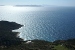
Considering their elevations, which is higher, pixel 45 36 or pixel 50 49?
pixel 50 49

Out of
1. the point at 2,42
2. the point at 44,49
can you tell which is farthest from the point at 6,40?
the point at 44,49

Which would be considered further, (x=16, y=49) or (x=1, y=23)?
(x=1, y=23)

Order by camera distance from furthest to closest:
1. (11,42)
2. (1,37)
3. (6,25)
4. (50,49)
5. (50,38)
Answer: (6,25)
(50,38)
(1,37)
(11,42)
(50,49)

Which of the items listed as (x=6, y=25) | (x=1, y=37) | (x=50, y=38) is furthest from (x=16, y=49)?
(x=6, y=25)

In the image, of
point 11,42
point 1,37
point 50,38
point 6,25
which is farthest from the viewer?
point 6,25

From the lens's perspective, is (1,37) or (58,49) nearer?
(58,49)

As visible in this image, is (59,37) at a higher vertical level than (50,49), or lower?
lower

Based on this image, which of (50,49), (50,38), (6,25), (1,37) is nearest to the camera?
(50,49)

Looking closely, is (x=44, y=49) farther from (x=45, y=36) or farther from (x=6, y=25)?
(x=6, y=25)

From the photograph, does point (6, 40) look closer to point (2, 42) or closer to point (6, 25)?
point (2, 42)
